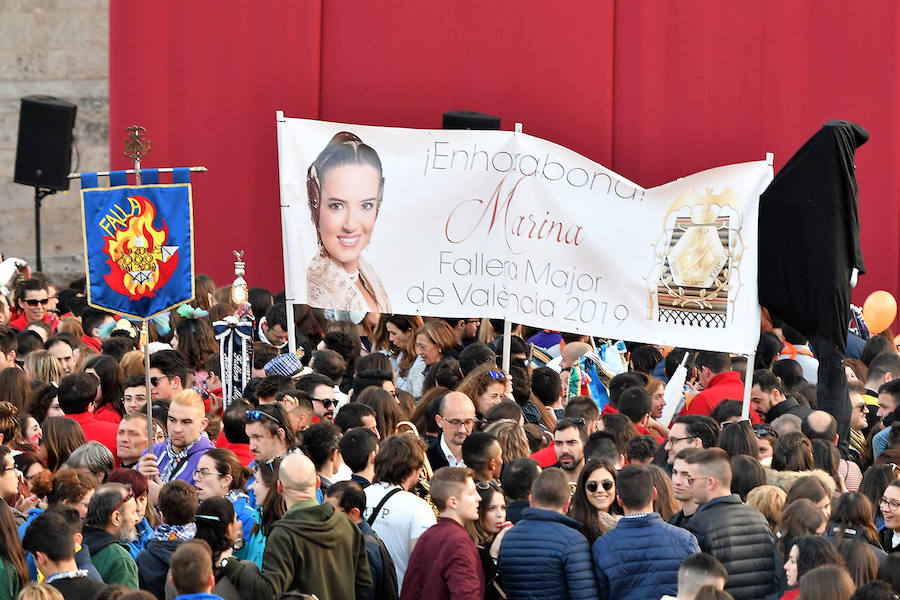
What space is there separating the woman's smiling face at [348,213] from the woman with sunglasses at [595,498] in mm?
3843

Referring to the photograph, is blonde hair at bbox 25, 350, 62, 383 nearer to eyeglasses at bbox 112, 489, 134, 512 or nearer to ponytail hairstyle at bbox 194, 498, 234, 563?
eyeglasses at bbox 112, 489, 134, 512

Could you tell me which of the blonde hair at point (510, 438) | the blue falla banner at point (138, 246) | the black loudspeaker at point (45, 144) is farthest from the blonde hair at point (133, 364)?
the black loudspeaker at point (45, 144)

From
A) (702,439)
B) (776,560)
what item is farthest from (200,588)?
(702,439)

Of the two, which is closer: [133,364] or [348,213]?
[133,364]

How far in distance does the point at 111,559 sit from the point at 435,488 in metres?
1.39

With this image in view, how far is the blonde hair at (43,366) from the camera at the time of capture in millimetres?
9477

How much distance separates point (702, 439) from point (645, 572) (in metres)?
1.69

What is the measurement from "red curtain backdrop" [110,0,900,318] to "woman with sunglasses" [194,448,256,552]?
29.0 feet

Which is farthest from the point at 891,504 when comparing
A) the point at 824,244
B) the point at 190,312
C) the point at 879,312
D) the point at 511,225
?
the point at 879,312

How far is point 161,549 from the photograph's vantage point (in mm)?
6227

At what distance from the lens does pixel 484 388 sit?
862 cm

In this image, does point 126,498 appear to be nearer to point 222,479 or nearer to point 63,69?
point 222,479

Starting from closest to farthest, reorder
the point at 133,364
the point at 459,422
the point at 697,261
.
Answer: the point at 459,422 → the point at 697,261 → the point at 133,364

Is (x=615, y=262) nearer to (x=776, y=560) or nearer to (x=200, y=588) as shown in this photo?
(x=776, y=560)
